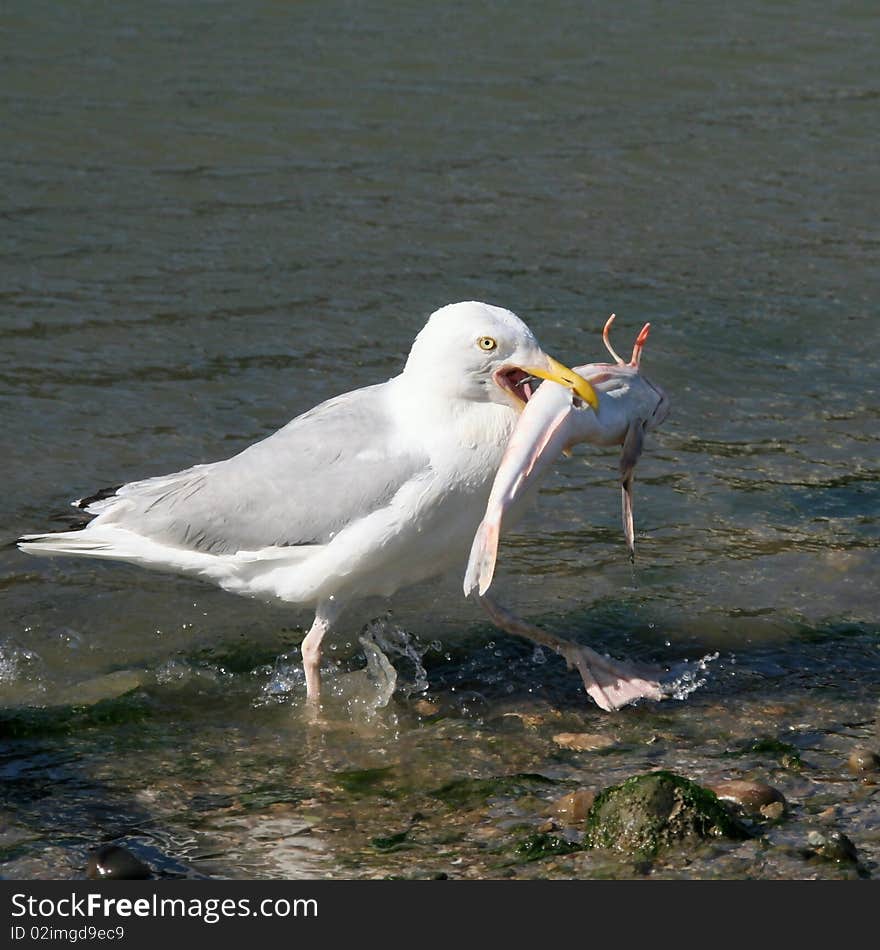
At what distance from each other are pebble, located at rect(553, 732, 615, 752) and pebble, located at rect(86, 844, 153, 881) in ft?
6.16

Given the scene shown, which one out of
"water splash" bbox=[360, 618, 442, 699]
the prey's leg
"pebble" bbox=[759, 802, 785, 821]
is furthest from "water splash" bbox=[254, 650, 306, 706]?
"pebble" bbox=[759, 802, 785, 821]

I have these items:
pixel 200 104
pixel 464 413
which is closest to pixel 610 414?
pixel 464 413

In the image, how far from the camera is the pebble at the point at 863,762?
594 centimetres

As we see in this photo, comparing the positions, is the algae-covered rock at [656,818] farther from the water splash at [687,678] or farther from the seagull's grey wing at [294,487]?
the seagull's grey wing at [294,487]

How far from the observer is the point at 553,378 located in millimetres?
6191

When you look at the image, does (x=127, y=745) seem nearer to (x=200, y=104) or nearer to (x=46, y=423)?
(x=46, y=423)

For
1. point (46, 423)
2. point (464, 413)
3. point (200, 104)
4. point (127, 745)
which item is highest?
point (200, 104)

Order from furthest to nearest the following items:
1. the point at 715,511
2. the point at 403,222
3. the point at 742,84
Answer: the point at 742,84
the point at 403,222
the point at 715,511

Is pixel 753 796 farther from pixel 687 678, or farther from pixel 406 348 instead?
pixel 406 348

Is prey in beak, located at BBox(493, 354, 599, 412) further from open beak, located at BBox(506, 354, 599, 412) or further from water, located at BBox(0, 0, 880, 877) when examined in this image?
water, located at BBox(0, 0, 880, 877)

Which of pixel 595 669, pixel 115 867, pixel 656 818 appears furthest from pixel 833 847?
pixel 115 867

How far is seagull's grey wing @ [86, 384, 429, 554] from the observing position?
6500mm

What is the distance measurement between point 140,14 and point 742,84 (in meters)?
5.92
